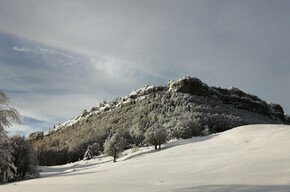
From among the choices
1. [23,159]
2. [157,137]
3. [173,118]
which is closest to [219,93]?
[173,118]

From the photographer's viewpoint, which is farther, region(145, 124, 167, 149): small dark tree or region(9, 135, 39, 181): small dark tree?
region(145, 124, 167, 149): small dark tree

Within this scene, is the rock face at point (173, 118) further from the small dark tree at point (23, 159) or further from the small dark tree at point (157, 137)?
the small dark tree at point (23, 159)

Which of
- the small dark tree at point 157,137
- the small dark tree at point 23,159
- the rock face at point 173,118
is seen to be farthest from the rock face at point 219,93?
the small dark tree at point 23,159

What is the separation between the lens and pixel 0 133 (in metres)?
13.1

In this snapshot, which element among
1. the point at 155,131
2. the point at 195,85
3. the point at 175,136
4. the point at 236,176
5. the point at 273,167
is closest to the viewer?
the point at 236,176

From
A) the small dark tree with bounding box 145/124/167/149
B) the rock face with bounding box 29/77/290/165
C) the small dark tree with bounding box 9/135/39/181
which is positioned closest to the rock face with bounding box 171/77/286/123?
the rock face with bounding box 29/77/290/165

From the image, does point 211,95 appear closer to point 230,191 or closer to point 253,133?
point 253,133

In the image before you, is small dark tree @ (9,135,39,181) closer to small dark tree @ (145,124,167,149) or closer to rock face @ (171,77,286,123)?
small dark tree @ (145,124,167,149)

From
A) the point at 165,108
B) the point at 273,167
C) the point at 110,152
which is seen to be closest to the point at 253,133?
the point at 273,167

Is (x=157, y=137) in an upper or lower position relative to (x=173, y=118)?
lower

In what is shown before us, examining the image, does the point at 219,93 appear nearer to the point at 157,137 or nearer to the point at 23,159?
the point at 157,137

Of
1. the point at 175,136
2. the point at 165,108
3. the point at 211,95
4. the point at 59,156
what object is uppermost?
the point at 211,95

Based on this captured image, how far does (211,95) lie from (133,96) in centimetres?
6565

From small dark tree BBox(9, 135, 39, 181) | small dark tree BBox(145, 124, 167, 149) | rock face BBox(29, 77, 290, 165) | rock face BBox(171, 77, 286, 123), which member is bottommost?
small dark tree BBox(9, 135, 39, 181)
